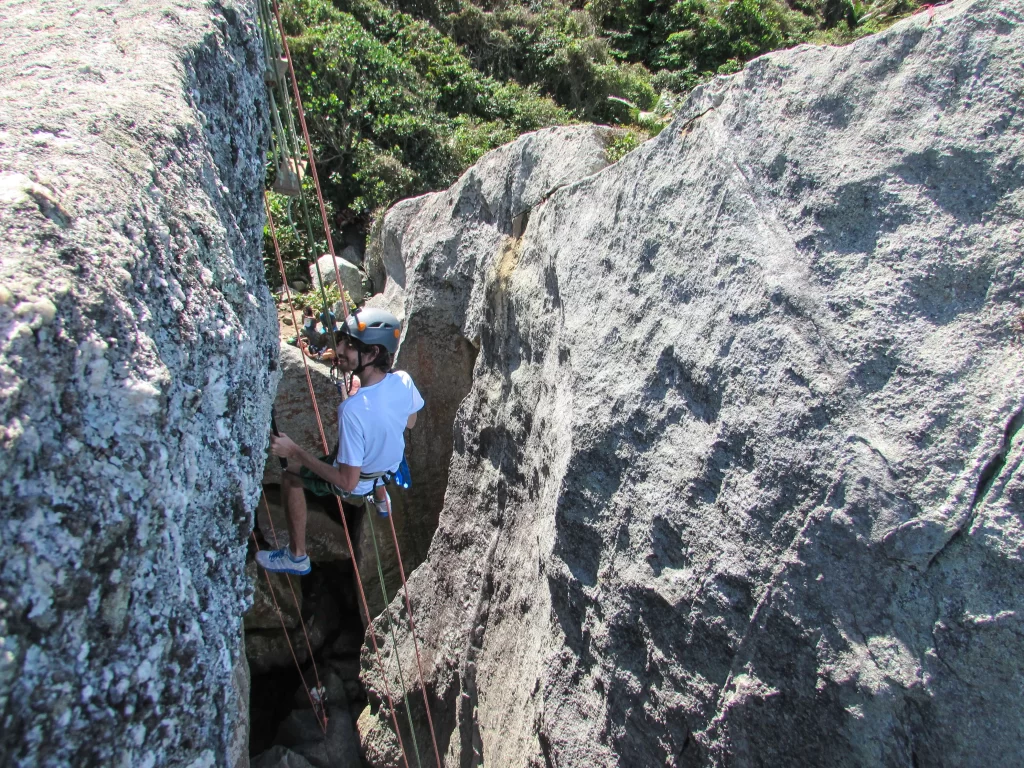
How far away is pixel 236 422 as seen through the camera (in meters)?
2.56

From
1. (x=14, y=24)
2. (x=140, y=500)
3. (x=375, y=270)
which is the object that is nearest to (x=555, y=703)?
(x=140, y=500)

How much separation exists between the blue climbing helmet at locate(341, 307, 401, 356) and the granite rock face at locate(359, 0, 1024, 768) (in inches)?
53.5

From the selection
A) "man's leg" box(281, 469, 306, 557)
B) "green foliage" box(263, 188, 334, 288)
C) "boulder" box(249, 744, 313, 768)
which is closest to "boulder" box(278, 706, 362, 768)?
"boulder" box(249, 744, 313, 768)

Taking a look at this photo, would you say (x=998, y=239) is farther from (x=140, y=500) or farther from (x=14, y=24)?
(x=14, y=24)

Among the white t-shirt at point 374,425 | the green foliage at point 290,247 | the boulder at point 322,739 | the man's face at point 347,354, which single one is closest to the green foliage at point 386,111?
the green foliage at point 290,247

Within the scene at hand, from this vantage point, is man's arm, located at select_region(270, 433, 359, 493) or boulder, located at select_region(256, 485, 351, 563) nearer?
man's arm, located at select_region(270, 433, 359, 493)

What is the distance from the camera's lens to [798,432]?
9.65ft

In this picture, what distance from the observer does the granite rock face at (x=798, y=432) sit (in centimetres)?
259

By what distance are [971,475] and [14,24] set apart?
472 centimetres

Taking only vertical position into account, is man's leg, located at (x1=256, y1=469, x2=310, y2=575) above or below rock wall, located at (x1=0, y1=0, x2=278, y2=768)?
below

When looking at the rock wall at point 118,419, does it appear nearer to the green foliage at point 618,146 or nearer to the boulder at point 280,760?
the green foliage at point 618,146

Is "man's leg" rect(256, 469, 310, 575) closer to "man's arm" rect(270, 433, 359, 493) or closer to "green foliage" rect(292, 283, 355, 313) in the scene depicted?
"man's arm" rect(270, 433, 359, 493)

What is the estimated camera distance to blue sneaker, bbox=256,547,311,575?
18.4 ft

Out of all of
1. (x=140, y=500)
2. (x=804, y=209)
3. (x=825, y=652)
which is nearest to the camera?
(x=140, y=500)
